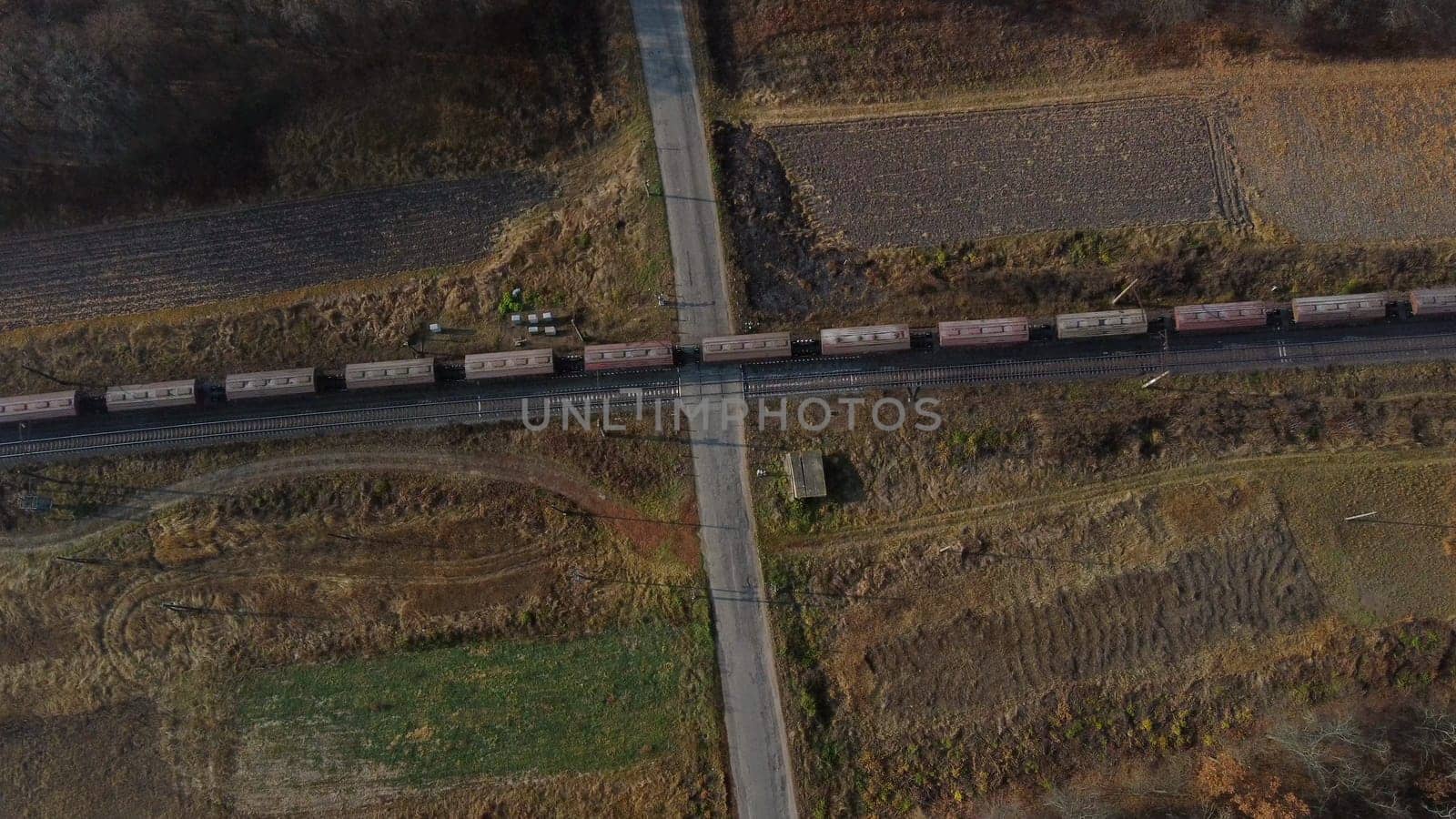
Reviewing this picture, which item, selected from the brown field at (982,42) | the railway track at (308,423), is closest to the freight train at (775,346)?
the railway track at (308,423)

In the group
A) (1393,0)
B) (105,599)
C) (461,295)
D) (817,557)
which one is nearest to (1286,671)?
(817,557)

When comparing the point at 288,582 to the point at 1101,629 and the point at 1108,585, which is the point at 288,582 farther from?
the point at 1108,585

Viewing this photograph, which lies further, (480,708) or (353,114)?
(353,114)

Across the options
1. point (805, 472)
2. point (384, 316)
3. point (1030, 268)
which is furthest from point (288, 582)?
point (1030, 268)

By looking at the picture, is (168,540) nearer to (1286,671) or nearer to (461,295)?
(461,295)

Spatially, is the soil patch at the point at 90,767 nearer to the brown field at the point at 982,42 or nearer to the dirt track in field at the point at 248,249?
the dirt track in field at the point at 248,249

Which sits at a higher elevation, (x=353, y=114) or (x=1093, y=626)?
(x=353, y=114)

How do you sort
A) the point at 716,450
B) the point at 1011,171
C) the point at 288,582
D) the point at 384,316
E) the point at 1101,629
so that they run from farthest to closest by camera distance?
1. the point at 1011,171
2. the point at 384,316
3. the point at 716,450
4. the point at 288,582
5. the point at 1101,629
